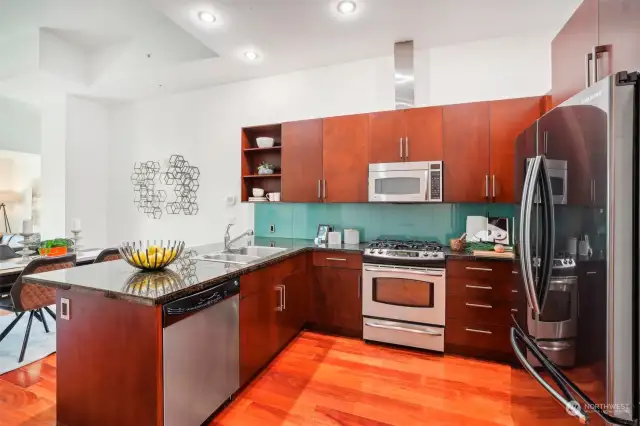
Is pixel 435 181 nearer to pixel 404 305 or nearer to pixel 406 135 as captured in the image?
pixel 406 135

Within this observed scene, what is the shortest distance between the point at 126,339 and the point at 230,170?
107 inches

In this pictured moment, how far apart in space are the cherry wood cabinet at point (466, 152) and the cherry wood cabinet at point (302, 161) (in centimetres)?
123

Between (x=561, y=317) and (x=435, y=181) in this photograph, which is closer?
(x=561, y=317)

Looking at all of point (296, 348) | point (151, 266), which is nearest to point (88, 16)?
point (151, 266)

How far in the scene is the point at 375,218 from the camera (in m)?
3.26

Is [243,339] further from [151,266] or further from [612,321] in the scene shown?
[612,321]

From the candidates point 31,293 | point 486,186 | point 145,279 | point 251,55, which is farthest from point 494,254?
point 31,293

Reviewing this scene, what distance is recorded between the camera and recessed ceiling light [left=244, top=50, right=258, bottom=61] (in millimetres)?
3082

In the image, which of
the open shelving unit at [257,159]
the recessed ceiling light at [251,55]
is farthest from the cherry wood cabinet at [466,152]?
the recessed ceiling light at [251,55]

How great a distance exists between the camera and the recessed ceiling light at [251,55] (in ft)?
10.1

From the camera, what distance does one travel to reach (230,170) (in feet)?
12.8

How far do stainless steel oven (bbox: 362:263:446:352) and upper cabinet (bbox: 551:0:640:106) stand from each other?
1.60m

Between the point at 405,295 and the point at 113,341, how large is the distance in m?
2.11

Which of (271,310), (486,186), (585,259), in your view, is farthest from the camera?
(486,186)
